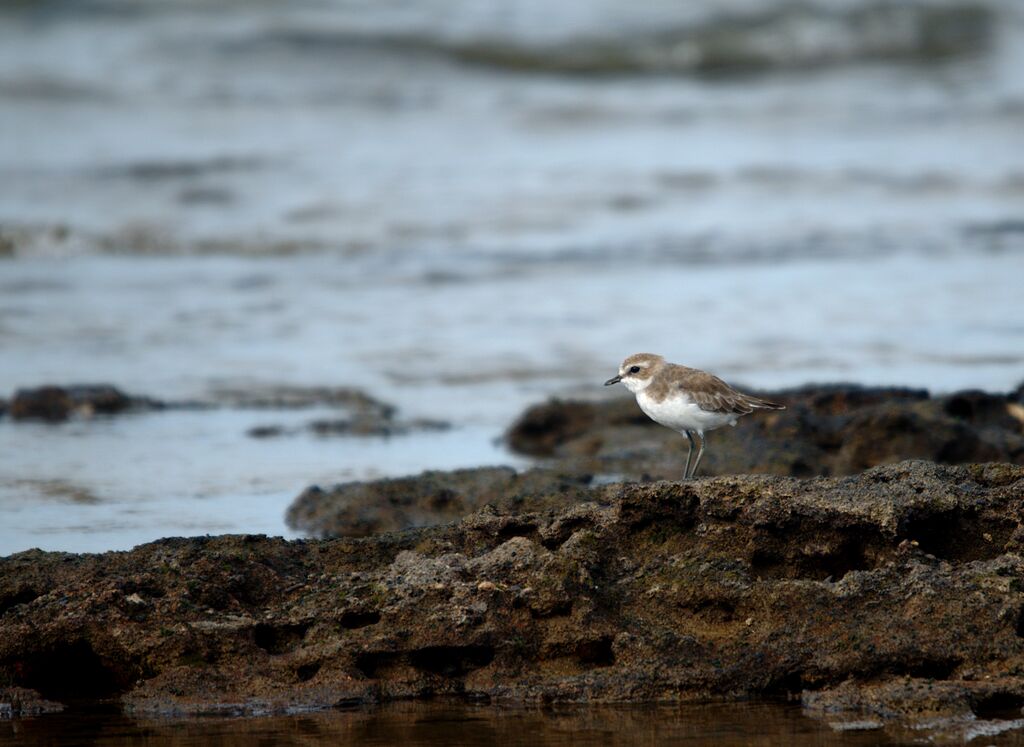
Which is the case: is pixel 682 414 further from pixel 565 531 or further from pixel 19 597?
pixel 19 597

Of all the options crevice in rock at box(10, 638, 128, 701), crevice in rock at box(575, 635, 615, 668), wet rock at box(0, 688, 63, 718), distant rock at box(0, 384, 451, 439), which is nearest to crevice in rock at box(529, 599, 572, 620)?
crevice in rock at box(575, 635, 615, 668)

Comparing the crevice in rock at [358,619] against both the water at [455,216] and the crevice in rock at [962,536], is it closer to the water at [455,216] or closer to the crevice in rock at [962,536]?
the crevice in rock at [962,536]

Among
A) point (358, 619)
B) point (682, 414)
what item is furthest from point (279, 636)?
point (682, 414)

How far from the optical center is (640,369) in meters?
6.21

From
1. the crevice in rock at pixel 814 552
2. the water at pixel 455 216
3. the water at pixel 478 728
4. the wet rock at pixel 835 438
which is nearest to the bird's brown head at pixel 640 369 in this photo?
the wet rock at pixel 835 438

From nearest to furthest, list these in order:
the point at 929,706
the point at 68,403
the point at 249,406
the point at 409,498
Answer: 1. the point at 929,706
2. the point at 409,498
3. the point at 68,403
4. the point at 249,406

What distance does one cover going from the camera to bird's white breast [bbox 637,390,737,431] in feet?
19.3

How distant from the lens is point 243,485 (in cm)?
754

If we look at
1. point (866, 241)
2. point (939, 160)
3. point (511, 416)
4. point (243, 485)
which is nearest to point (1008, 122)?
point (939, 160)

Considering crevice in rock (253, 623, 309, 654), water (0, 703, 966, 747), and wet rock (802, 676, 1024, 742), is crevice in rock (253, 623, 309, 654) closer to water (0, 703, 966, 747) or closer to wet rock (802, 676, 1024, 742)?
water (0, 703, 966, 747)

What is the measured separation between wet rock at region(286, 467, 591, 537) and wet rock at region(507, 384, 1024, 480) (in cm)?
59

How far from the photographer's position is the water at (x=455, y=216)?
930 centimetres

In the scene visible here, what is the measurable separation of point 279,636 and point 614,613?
3.40 ft

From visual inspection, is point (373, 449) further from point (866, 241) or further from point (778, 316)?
point (866, 241)
